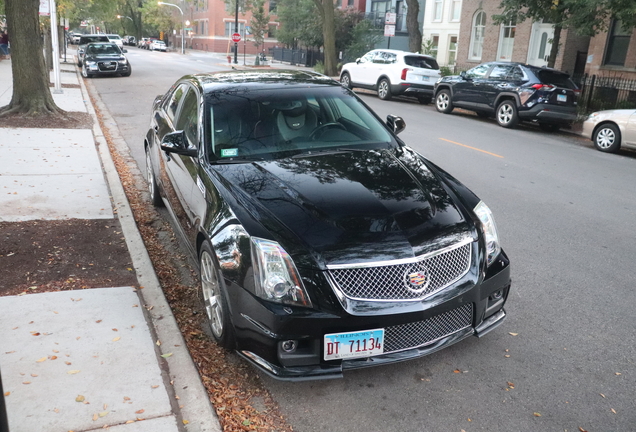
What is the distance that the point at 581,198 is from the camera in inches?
316

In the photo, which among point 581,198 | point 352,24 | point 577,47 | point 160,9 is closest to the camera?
point 581,198

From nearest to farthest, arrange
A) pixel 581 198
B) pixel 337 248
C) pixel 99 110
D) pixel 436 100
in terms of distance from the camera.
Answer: pixel 337 248 → pixel 581 198 → pixel 99 110 → pixel 436 100

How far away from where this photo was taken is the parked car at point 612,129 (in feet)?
39.1

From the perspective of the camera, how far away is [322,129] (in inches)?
195

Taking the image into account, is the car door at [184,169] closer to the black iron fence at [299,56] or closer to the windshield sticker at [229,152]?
the windshield sticker at [229,152]

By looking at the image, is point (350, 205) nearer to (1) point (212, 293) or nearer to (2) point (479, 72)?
(1) point (212, 293)

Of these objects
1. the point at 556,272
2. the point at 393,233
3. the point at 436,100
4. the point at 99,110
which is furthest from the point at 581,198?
the point at 99,110

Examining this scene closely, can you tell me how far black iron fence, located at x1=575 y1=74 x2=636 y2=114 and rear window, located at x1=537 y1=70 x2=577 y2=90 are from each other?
3.56 meters

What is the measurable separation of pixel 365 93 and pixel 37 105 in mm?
14043

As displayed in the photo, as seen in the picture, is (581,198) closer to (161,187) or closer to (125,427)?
(161,187)

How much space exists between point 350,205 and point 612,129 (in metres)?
10.7

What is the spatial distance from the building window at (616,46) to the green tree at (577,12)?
5.48 metres

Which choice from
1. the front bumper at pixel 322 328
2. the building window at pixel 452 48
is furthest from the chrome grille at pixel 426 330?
the building window at pixel 452 48

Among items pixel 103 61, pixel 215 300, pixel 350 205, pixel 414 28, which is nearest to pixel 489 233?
pixel 350 205
